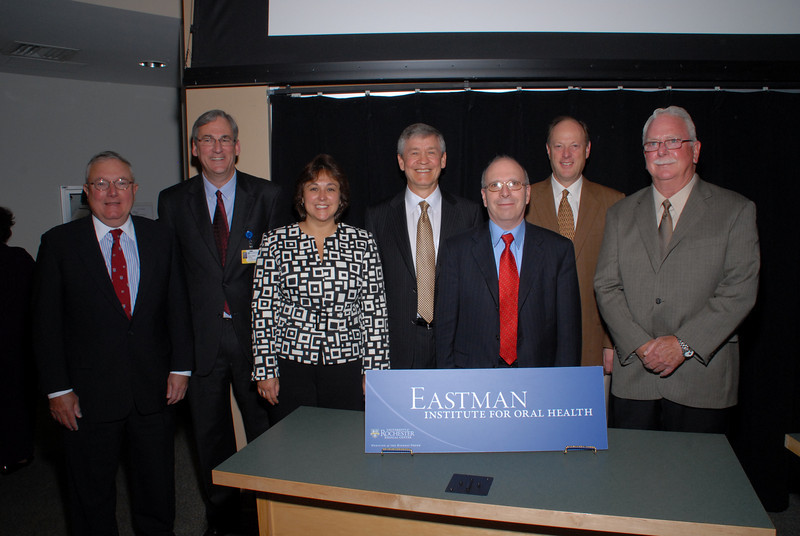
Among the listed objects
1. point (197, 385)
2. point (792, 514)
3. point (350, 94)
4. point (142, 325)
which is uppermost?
point (350, 94)

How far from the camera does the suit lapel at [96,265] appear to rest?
2.08 meters

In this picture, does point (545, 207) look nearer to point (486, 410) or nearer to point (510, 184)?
point (510, 184)

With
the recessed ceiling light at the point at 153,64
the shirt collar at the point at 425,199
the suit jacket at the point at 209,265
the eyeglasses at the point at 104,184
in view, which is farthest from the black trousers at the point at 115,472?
the recessed ceiling light at the point at 153,64

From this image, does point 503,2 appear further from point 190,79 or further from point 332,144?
point 190,79

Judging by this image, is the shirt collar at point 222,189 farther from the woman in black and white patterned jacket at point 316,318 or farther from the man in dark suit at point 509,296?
the man in dark suit at point 509,296

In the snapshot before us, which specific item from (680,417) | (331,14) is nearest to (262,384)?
(680,417)

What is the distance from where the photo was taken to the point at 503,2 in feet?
9.93

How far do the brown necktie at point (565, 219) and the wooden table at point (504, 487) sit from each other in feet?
3.59

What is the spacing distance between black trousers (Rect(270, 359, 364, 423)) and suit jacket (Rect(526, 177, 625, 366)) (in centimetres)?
114

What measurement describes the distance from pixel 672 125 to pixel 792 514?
8.24ft

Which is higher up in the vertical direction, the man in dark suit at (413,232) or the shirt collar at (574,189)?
the shirt collar at (574,189)

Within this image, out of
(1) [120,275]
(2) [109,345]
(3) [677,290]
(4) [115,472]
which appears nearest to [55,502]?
(4) [115,472]

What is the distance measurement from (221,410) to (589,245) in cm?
200

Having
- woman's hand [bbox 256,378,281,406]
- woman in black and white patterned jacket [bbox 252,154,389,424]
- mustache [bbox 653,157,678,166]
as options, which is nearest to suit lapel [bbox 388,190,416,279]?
woman in black and white patterned jacket [bbox 252,154,389,424]
